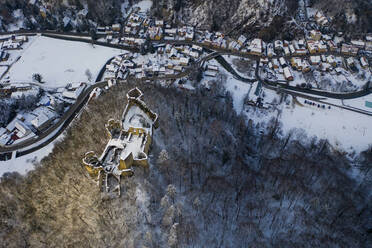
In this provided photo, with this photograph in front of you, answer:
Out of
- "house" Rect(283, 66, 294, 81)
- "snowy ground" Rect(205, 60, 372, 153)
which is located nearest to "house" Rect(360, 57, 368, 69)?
"snowy ground" Rect(205, 60, 372, 153)

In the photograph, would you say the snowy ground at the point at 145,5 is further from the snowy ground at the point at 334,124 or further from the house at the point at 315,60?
the snowy ground at the point at 334,124

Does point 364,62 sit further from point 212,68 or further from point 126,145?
point 126,145

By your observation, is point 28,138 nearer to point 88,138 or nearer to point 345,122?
point 88,138

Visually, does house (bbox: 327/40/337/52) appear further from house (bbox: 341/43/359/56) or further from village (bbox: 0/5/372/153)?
house (bbox: 341/43/359/56)

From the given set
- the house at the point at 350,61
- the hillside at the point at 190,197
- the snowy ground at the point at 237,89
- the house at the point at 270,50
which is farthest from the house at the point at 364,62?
the snowy ground at the point at 237,89

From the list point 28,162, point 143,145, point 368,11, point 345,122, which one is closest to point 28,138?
point 28,162
